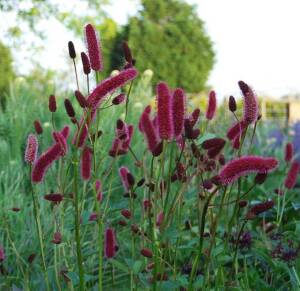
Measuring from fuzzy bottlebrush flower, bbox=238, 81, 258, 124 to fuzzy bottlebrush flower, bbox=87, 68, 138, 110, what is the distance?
284 millimetres

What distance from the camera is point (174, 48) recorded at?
24812mm

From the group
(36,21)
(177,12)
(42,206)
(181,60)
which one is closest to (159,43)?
(181,60)

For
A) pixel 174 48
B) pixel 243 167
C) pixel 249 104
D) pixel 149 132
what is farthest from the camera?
pixel 174 48

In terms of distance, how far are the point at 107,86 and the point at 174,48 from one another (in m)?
23.8

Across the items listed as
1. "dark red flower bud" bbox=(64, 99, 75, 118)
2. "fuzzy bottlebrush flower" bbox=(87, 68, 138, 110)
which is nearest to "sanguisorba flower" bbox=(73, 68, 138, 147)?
"fuzzy bottlebrush flower" bbox=(87, 68, 138, 110)

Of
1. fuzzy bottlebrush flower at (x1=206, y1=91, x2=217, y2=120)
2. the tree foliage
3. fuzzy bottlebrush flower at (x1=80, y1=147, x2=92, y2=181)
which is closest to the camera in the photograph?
fuzzy bottlebrush flower at (x1=80, y1=147, x2=92, y2=181)

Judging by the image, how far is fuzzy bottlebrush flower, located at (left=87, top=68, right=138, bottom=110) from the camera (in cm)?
135

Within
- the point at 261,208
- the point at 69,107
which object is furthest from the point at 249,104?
the point at 69,107

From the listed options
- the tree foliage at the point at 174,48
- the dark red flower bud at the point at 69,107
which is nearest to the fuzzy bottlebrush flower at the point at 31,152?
the dark red flower bud at the point at 69,107

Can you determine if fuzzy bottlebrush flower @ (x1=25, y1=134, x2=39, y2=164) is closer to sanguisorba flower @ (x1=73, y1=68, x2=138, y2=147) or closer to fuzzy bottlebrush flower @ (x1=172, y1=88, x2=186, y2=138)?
sanguisorba flower @ (x1=73, y1=68, x2=138, y2=147)

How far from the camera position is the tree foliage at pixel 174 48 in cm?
2397

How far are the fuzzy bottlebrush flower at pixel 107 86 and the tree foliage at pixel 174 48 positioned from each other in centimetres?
2191

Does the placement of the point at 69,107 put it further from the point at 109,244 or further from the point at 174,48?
the point at 174,48

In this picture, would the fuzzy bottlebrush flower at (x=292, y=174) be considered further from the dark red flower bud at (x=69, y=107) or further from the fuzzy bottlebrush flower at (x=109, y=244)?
the dark red flower bud at (x=69, y=107)
